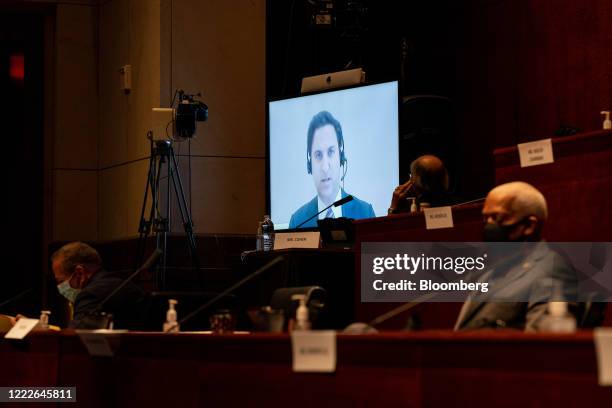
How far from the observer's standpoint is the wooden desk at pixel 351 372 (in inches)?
82.8

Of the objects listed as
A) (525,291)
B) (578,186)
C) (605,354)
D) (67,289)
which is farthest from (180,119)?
(605,354)

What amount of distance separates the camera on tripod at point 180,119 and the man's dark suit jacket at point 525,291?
12.0 ft

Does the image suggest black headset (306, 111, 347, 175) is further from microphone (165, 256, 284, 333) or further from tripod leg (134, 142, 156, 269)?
microphone (165, 256, 284, 333)

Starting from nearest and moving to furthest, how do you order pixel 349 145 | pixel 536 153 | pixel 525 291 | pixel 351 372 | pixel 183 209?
pixel 351 372
pixel 525 291
pixel 536 153
pixel 349 145
pixel 183 209

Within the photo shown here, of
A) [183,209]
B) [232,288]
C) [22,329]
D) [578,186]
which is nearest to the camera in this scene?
[232,288]

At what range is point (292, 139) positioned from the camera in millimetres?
6867

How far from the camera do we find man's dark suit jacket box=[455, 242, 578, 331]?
3244 millimetres

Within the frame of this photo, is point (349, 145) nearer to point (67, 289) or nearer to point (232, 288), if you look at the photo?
point (67, 289)

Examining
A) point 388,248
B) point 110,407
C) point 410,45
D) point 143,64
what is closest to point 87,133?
point 143,64

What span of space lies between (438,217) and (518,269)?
108 centimetres

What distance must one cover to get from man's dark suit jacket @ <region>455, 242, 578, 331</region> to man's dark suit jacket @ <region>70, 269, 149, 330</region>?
1.58 metres

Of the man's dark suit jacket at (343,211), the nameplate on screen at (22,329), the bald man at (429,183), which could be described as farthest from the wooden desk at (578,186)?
the man's dark suit jacket at (343,211)

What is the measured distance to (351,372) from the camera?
2518mm

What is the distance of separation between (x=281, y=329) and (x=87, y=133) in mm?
5147
